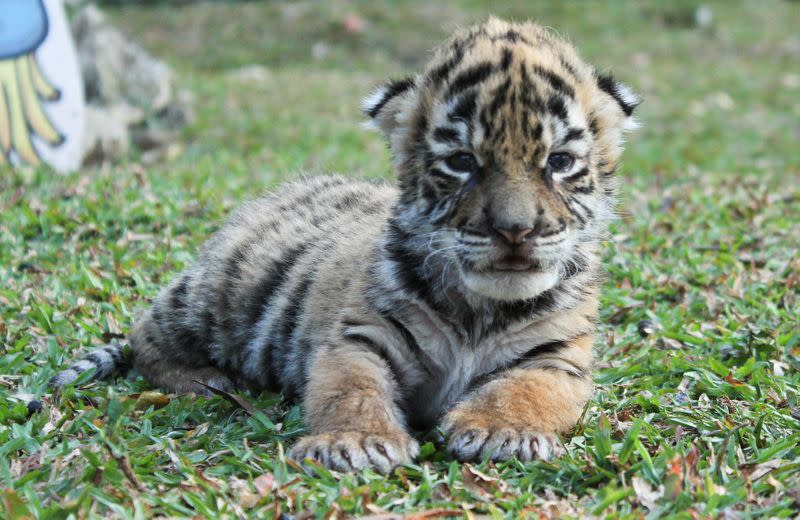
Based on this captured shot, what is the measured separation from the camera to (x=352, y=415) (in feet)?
12.2

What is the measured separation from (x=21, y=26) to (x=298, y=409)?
22.0 feet

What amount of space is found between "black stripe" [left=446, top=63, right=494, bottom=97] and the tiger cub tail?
6.98 ft

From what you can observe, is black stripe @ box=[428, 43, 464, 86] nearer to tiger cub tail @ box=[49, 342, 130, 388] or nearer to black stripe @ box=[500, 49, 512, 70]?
black stripe @ box=[500, 49, 512, 70]

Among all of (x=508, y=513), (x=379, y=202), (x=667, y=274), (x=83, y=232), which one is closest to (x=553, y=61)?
(x=379, y=202)

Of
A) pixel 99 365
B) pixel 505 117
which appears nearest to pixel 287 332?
pixel 99 365

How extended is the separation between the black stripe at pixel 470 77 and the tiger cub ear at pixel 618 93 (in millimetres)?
623

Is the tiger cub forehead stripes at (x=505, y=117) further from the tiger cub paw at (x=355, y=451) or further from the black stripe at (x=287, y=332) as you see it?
the tiger cub paw at (x=355, y=451)

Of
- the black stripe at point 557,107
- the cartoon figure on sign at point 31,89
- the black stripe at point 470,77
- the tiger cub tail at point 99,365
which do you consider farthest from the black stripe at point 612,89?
the cartoon figure on sign at point 31,89

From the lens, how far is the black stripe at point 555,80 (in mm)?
4023

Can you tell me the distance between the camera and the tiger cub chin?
3730mm

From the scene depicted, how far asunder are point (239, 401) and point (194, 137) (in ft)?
28.7

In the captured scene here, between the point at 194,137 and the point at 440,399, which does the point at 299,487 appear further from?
the point at 194,137

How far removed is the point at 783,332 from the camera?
5184 millimetres

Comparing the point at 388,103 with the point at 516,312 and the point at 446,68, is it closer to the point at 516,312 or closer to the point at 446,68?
the point at 446,68
